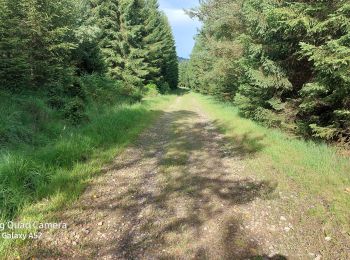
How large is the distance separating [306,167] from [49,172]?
5613 mm

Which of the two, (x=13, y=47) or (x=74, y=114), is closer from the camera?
(x=13, y=47)

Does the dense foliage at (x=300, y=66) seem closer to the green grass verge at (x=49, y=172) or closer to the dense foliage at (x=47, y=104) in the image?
the dense foliage at (x=47, y=104)

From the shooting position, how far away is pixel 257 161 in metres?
7.44

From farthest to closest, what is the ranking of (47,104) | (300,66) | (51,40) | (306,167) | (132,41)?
(132,41) → (51,40) → (47,104) → (300,66) → (306,167)

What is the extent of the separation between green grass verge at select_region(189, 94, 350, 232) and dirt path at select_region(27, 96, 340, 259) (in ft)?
1.82

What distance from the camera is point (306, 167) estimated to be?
6707 millimetres

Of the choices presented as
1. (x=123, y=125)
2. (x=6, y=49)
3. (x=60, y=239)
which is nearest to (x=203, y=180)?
(x=60, y=239)

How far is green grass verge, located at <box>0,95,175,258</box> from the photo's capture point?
4.45 m

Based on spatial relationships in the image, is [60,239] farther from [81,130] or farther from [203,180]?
[81,130]

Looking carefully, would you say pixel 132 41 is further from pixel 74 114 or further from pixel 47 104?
pixel 74 114

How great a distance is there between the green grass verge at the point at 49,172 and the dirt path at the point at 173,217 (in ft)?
0.97

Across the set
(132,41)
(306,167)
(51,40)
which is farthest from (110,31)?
(306,167)

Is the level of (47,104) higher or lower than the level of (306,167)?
lower

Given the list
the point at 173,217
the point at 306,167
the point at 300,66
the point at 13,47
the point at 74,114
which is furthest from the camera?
the point at 74,114
